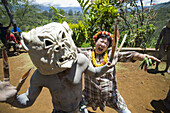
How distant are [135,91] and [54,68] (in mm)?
2883

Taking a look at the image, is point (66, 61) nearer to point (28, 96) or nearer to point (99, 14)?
point (28, 96)

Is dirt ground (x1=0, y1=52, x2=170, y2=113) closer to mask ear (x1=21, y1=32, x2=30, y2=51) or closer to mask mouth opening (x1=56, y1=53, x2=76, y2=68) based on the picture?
mask mouth opening (x1=56, y1=53, x2=76, y2=68)

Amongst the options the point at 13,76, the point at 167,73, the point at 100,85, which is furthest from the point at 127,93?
the point at 13,76

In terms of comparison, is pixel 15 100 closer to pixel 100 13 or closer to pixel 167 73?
pixel 100 13

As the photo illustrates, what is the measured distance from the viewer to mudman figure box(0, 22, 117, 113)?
86 cm

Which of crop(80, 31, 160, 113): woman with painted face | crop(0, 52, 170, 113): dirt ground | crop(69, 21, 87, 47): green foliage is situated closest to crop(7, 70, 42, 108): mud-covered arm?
crop(80, 31, 160, 113): woman with painted face

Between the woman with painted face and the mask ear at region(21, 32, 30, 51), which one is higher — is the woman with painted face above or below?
below

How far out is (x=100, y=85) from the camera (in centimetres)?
175

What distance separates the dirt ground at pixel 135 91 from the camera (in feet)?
8.39

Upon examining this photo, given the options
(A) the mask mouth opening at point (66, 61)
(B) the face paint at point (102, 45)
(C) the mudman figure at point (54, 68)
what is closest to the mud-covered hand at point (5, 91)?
(C) the mudman figure at point (54, 68)

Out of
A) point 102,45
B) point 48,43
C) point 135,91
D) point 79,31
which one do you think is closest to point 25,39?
point 48,43

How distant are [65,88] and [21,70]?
14.0ft

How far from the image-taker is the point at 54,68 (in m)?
0.94

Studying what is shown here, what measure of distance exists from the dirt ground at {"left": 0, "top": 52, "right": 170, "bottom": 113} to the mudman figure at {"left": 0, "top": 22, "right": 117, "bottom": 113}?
1.68m
